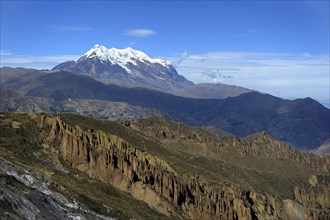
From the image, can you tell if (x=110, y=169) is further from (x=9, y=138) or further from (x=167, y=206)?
(x=9, y=138)

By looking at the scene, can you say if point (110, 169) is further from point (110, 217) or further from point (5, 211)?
point (5, 211)

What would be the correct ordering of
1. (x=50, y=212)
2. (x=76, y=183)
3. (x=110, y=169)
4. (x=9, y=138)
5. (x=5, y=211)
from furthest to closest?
(x=110, y=169)
(x=9, y=138)
(x=76, y=183)
(x=50, y=212)
(x=5, y=211)

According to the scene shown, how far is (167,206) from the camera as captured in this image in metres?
188

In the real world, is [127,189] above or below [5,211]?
below

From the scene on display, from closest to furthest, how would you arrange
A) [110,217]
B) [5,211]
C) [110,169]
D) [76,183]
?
1. [5,211]
2. [110,217]
3. [76,183]
4. [110,169]

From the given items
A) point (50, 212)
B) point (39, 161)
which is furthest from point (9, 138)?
point (50, 212)

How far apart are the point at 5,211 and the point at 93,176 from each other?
86993mm

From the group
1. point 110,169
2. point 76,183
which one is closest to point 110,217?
point 76,183

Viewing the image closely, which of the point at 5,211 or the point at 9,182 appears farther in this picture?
the point at 9,182

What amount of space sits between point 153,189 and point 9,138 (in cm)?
5075

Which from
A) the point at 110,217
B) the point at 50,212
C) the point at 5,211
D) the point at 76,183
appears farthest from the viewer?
the point at 76,183

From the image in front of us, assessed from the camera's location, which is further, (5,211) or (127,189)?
(127,189)

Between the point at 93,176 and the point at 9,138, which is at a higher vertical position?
the point at 9,138

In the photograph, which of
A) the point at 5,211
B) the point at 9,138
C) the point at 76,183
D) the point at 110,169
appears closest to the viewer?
the point at 5,211
